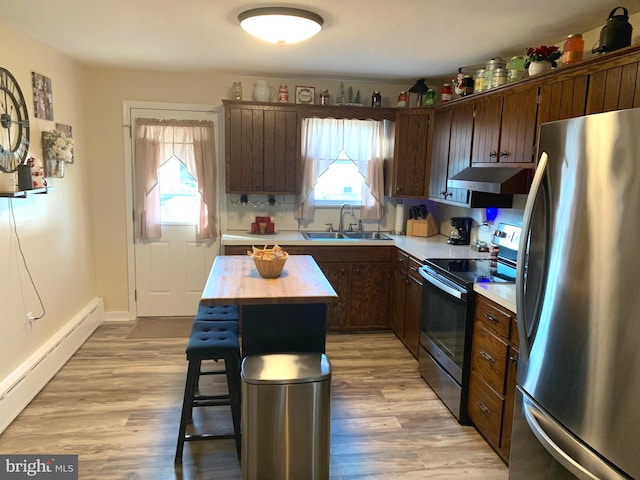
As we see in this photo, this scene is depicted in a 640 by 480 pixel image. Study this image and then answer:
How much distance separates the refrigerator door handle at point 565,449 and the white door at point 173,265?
344 cm

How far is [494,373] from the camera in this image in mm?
2521

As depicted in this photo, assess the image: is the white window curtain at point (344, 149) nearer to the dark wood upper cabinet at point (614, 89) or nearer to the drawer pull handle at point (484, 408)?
the dark wood upper cabinet at point (614, 89)

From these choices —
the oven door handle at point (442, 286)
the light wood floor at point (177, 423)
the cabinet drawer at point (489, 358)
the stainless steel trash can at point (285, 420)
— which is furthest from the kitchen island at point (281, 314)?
the cabinet drawer at point (489, 358)

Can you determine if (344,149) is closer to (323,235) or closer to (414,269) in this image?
(323,235)

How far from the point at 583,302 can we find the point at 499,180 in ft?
4.75

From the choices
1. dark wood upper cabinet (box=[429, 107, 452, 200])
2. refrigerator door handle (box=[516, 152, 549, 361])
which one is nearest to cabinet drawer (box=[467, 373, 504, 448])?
refrigerator door handle (box=[516, 152, 549, 361])

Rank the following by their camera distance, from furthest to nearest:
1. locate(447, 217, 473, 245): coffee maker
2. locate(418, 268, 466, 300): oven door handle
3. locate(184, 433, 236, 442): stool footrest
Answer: locate(447, 217, 473, 245): coffee maker < locate(418, 268, 466, 300): oven door handle < locate(184, 433, 236, 442): stool footrest

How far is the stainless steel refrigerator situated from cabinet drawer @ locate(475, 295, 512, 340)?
0.55 meters

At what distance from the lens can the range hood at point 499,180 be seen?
275 centimetres

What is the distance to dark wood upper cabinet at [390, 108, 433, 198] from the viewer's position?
167 inches

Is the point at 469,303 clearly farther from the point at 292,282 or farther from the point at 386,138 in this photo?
the point at 386,138

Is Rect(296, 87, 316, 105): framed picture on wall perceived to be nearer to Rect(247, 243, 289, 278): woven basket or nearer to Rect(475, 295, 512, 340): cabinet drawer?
Rect(247, 243, 289, 278): woven basket

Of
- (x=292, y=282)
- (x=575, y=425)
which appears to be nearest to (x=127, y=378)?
(x=292, y=282)

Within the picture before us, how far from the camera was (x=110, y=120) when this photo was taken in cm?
427
